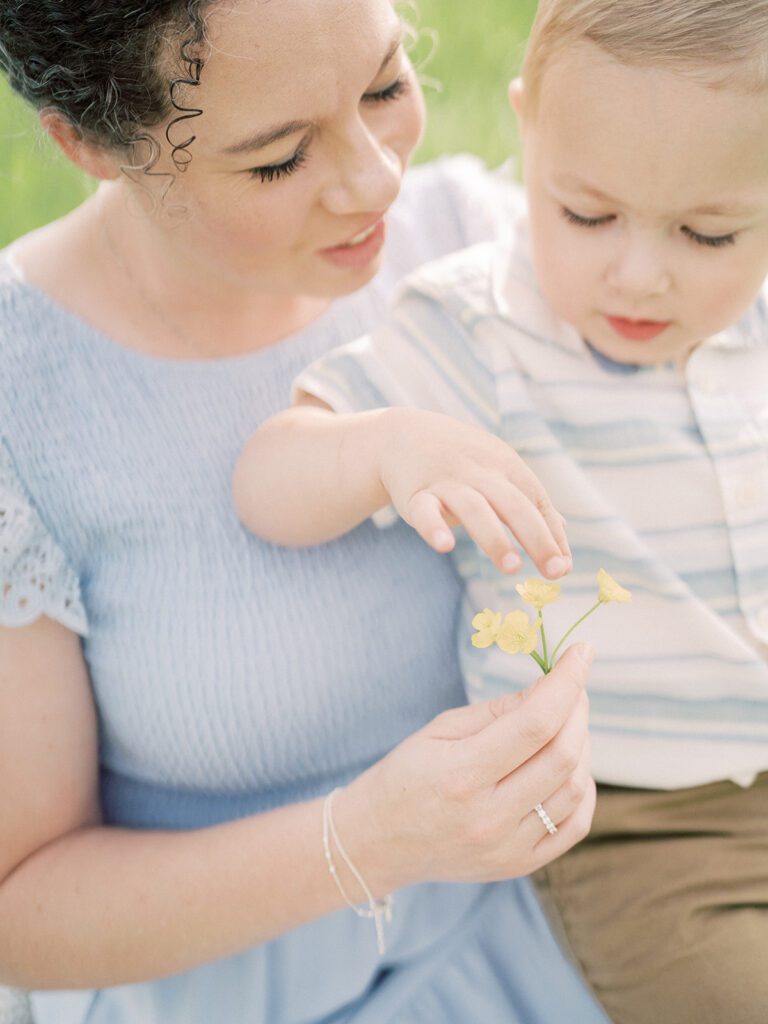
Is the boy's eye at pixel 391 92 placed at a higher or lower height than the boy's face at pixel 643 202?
higher

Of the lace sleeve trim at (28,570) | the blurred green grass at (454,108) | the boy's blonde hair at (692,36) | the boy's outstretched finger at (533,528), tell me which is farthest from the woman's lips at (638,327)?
the blurred green grass at (454,108)

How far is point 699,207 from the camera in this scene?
1428 mm

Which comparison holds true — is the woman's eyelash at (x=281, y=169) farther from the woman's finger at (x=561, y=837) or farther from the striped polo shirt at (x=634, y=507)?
the woman's finger at (x=561, y=837)

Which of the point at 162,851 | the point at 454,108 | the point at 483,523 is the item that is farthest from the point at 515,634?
the point at 454,108

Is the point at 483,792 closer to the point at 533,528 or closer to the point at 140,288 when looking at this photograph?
the point at 533,528

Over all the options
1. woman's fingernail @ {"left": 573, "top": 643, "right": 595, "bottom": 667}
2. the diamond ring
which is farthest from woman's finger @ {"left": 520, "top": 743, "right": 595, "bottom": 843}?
woman's fingernail @ {"left": 573, "top": 643, "right": 595, "bottom": 667}

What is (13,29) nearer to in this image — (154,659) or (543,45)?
(543,45)

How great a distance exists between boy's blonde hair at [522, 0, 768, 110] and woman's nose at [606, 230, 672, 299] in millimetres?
205

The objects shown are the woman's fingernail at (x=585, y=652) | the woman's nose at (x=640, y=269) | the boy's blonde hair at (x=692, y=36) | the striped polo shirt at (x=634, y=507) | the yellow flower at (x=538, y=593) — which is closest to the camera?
the yellow flower at (x=538, y=593)

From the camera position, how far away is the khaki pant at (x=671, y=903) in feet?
4.94

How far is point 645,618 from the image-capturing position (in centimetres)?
160

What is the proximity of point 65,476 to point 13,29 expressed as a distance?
0.54 metres

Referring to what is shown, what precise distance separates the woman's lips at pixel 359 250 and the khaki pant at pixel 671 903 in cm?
81

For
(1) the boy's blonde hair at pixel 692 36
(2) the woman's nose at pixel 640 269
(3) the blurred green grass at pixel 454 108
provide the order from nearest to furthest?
(1) the boy's blonde hair at pixel 692 36
(2) the woman's nose at pixel 640 269
(3) the blurred green grass at pixel 454 108
